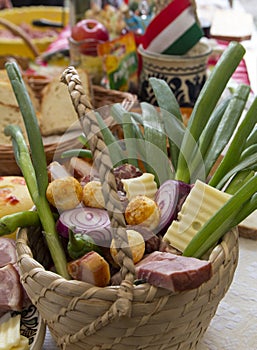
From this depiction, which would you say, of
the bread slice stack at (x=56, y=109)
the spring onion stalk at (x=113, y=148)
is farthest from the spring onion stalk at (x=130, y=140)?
the bread slice stack at (x=56, y=109)

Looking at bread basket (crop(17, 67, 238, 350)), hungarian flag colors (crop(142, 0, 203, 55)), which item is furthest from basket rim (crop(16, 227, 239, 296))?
hungarian flag colors (crop(142, 0, 203, 55))

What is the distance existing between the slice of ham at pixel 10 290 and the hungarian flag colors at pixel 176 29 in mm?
842

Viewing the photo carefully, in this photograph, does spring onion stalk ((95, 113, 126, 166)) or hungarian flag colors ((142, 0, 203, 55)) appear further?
hungarian flag colors ((142, 0, 203, 55))

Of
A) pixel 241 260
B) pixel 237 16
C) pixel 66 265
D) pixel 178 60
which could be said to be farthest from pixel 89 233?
pixel 237 16

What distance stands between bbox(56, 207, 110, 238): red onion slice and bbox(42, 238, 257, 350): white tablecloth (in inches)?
7.3

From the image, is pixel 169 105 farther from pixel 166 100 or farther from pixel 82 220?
pixel 82 220

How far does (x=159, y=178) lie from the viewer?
753 mm

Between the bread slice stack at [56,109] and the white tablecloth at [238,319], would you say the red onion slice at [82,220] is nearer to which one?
the white tablecloth at [238,319]

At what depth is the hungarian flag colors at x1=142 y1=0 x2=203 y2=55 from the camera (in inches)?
53.2

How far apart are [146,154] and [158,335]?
0.96 feet

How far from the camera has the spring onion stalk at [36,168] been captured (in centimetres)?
64

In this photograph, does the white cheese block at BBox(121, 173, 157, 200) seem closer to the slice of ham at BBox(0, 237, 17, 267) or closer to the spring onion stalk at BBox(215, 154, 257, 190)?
the spring onion stalk at BBox(215, 154, 257, 190)

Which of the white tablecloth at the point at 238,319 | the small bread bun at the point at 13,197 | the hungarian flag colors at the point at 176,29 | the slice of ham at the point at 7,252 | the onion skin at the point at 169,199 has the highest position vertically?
the onion skin at the point at 169,199

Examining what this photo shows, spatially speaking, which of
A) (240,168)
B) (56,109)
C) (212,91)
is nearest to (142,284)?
(240,168)
